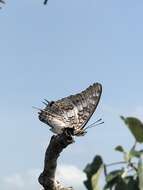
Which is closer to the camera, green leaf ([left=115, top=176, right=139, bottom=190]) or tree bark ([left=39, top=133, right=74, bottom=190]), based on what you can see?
green leaf ([left=115, top=176, right=139, bottom=190])

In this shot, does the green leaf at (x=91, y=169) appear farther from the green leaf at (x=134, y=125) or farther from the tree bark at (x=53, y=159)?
the tree bark at (x=53, y=159)

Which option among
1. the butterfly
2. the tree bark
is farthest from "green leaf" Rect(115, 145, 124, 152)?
the butterfly

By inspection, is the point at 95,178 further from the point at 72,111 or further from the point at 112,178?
the point at 72,111

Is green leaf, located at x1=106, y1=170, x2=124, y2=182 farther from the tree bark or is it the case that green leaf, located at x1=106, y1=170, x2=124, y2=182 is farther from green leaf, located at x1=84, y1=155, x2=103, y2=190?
the tree bark

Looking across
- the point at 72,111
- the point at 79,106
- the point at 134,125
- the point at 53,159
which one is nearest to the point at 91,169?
the point at 134,125

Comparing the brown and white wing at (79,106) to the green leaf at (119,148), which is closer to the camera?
the green leaf at (119,148)

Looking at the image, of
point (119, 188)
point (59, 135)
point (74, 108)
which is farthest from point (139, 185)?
point (74, 108)

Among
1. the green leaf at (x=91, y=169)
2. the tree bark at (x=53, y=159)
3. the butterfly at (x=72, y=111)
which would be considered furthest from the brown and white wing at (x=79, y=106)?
the green leaf at (x=91, y=169)
